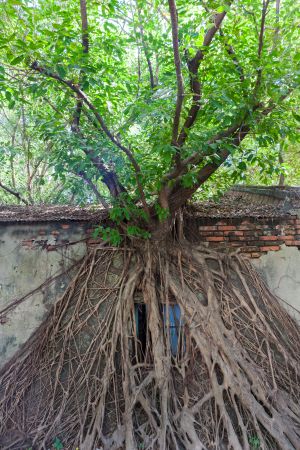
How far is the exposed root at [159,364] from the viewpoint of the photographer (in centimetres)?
386

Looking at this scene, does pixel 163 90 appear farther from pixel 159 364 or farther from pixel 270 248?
pixel 159 364

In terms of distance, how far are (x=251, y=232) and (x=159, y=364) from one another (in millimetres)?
2045

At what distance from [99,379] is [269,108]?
11.2 ft

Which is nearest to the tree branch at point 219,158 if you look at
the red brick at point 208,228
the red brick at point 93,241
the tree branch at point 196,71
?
the tree branch at point 196,71

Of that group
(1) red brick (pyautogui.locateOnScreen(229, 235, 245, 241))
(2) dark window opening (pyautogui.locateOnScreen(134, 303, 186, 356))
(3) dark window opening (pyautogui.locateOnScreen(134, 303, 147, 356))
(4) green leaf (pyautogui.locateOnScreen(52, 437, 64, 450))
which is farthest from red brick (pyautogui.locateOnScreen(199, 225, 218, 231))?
(4) green leaf (pyautogui.locateOnScreen(52, 437, 64, 450))

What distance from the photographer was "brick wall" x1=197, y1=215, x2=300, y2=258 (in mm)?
4984

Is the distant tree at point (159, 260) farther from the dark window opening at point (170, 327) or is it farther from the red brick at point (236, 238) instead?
the red brick at point (236, 238)

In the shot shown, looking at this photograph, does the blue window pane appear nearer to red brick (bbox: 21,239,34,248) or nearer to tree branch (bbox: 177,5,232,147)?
red brick (bbox: 21,239,34,248)

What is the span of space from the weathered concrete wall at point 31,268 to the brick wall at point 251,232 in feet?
5.42

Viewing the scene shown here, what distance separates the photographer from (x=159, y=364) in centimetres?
420

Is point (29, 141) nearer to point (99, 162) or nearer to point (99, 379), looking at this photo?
point (99, 162)

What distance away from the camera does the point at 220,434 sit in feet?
12.7

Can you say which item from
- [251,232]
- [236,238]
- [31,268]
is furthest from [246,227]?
[31,268]

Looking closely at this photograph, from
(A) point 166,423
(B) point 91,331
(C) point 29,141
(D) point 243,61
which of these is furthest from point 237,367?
(C) point 29,141
